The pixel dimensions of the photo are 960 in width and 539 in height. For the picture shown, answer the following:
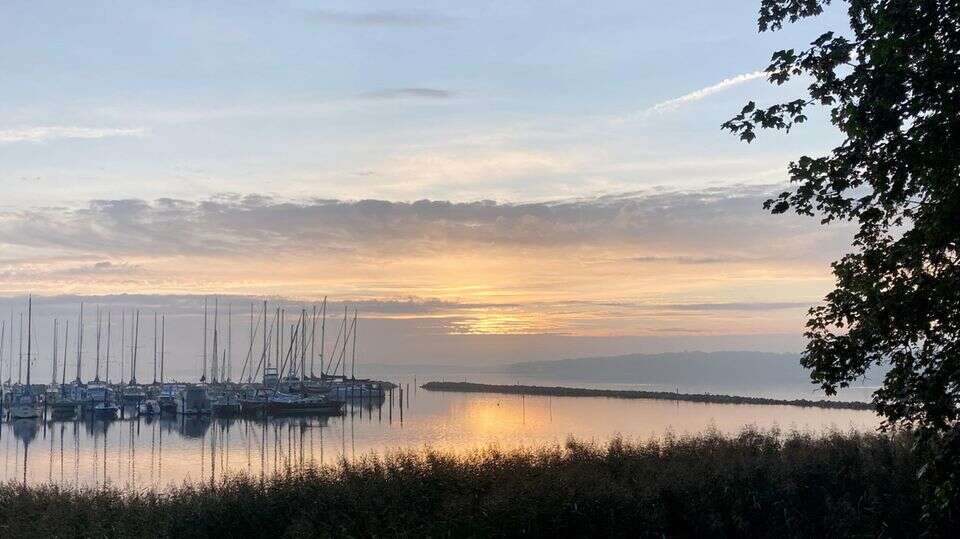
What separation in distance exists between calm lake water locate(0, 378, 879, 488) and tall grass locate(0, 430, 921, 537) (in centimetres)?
1301

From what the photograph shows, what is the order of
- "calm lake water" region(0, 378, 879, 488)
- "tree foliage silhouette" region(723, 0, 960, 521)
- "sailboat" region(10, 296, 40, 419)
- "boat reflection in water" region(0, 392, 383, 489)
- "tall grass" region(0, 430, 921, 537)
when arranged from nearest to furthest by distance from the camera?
"tree foliage silhouette" region(723, 0, 960, 521) → "tall grass" region(0, 430, 921, 537) → "boat reflection in water" region(0, 392, 383, 489) → "calm lake water" region(0, 378, 879, 488) → "sailboat" region(10, 296, 40, 419)

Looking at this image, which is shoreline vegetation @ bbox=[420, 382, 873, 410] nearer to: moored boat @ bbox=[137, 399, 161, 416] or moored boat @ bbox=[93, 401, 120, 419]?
moored boat @ bbox=[137, 399, 161, 416]

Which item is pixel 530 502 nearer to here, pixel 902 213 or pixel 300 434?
pixel 902 213

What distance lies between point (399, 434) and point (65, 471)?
2687cm

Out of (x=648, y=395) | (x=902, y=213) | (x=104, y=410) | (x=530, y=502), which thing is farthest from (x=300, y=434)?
(x=648, y=395)

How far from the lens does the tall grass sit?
15289 mm

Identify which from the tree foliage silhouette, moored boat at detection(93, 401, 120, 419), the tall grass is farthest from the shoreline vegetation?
the tree foliage silhouette

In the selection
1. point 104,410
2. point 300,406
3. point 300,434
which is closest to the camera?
point 300,434

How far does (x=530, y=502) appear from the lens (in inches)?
603

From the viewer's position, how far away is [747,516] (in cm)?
1653

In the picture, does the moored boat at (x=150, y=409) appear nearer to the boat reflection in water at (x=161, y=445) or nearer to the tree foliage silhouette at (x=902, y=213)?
the boat reflection in water at (x=161, y=445)

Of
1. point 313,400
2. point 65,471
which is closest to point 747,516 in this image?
point 65,471

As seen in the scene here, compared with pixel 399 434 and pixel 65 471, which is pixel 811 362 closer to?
pixel 65 471

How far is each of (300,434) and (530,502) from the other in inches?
2275
